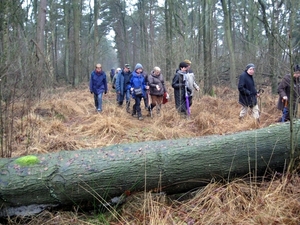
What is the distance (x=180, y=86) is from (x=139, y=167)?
4.65m

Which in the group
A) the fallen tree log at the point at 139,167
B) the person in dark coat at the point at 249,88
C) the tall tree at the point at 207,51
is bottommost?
the fallen tree log at the point at 139,167

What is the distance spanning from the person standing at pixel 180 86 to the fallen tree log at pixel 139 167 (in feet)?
13.3

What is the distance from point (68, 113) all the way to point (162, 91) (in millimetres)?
3153

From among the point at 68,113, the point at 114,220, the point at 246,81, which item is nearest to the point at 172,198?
the point at 114,220

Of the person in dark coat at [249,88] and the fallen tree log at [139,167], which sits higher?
the person in dark coat at [249,88]

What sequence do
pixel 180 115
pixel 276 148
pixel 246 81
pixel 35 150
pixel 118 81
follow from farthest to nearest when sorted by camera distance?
pixel 118 81 < pixel 180 115 < pixel 246 81 < pixel 35 150 < pixel 276 148

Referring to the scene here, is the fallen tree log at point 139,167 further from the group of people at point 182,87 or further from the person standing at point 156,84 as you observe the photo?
the person standing at point 156,84

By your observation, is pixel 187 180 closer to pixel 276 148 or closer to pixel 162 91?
pixel 276 148

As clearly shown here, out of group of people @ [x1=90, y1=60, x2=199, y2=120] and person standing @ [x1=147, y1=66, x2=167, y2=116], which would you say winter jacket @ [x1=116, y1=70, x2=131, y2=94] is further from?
person standing @ [x1=147, y1=66, x2=167, y2=116]

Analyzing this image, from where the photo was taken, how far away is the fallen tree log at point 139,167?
293cm

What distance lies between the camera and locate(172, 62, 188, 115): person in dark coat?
24.5 ft

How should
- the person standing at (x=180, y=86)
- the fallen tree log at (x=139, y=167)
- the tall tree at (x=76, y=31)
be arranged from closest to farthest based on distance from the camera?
the fallen tree log at (x=139, y=167), the person standing at (x=180, y=86), the tall tree at (x=76, y=31)

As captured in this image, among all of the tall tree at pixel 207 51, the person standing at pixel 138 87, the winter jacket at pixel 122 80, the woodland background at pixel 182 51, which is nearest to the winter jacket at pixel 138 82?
the person standing at pixel 138 87

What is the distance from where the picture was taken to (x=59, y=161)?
312 centimetres
